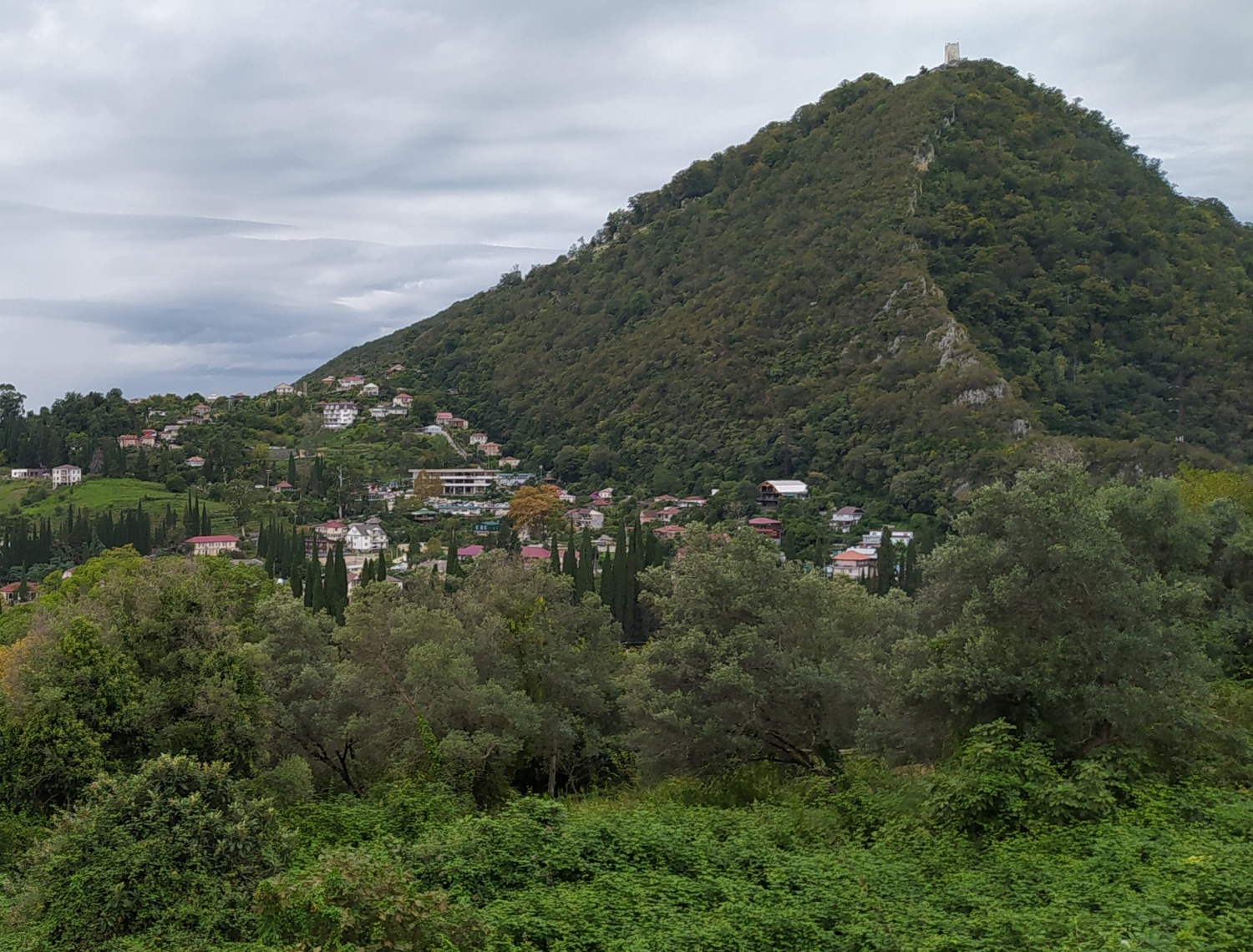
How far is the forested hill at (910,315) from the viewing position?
63.7 m

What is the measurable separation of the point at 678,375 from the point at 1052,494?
7711cm

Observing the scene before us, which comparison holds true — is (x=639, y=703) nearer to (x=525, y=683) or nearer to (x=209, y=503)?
(x=525, y=683)

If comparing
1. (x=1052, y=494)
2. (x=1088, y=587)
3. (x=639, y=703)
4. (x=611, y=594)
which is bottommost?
(x=611, y=594)

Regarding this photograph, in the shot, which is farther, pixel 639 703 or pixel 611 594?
pixel 611 594

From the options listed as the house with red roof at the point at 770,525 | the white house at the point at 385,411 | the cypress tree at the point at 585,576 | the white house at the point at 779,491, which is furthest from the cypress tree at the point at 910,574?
the white house at the point at 385,411

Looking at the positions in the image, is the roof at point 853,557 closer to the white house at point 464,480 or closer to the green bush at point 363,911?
the white house at point 464,480

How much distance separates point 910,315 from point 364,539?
4326cm

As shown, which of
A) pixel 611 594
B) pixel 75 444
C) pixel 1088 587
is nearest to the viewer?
pixel 1088 587

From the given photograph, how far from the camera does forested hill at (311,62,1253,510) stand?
63.7 metres

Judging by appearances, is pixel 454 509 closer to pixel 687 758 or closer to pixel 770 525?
pixel 770 525

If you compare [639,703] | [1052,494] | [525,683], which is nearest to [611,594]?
[525,683]

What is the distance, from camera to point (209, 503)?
233 ft

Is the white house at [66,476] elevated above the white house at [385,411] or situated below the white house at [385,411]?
below

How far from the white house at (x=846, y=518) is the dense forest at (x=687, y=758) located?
41.0 metres
